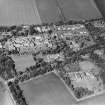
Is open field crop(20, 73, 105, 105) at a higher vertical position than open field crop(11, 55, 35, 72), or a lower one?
lower

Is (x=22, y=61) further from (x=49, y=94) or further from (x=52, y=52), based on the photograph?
(x=49, y=94)

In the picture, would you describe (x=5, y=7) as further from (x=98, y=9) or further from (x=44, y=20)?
(x=98, y=9)

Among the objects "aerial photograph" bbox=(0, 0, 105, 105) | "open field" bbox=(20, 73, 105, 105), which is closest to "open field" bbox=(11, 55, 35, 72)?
"aerial photograph" bbox=(0, 0, 105, 105)

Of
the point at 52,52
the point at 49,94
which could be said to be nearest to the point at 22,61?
the point at 52,52

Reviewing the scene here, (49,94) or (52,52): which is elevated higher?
(52,52)

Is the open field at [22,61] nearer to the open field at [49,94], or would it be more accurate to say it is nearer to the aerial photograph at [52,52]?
the aerial photograph at [52,52]

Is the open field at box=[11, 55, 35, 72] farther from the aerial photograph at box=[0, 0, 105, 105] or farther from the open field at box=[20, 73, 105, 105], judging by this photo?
the open field at box=[20, 73, 105, 105]

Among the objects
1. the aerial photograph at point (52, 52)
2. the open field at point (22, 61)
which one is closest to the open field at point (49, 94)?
the aerial photograph at point (52, 52)

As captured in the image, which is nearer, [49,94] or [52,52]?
[49,94]

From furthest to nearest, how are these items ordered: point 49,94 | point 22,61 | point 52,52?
point 52,52 → point 22,61 → point 49,94
